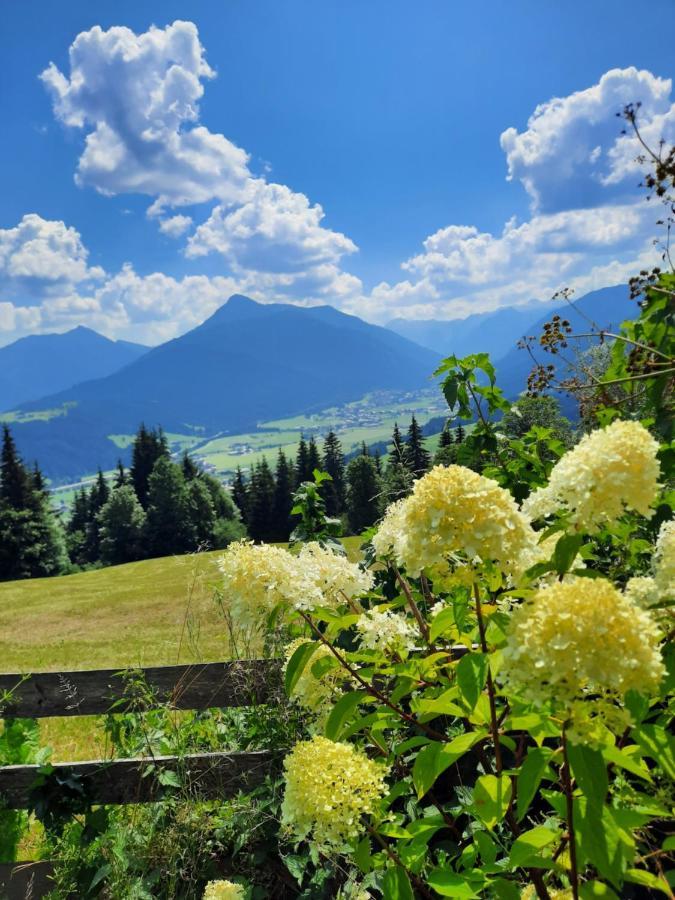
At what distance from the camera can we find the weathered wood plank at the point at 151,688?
12.7ft

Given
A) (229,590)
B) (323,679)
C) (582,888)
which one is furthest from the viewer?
(323,679)

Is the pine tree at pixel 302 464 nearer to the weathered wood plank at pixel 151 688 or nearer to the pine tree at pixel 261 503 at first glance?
the pine tree at pixel 261 503

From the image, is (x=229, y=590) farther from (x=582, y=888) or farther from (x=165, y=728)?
(x=165, y=728)

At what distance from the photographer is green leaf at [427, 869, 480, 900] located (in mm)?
1526

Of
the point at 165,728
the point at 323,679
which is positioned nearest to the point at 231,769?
the point at 165,728

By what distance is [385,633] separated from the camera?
2127mm

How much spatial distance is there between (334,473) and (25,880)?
215ft

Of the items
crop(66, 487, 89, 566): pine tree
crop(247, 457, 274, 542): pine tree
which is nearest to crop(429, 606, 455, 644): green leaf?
crop(247, 457, 274, 542): pine tree

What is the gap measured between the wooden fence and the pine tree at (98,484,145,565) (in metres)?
59.3

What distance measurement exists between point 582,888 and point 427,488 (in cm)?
106

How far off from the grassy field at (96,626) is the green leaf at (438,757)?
2.54m

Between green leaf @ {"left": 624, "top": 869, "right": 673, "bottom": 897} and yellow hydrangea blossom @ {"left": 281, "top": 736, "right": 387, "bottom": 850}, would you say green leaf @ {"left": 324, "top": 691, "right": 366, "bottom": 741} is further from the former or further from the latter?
green leaf @ {"left": 624, "top": 869, "right": 673, "bottom": 897}

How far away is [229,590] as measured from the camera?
2.23 meters

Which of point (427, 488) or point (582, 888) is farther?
point (427, 488)
